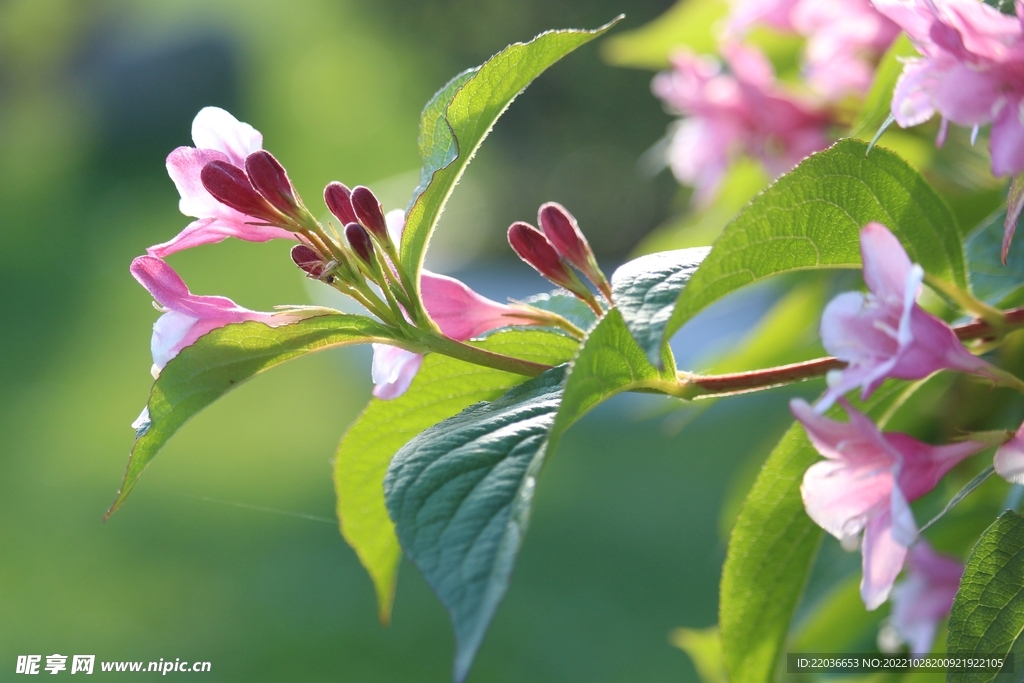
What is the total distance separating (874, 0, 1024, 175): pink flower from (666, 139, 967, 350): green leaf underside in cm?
3

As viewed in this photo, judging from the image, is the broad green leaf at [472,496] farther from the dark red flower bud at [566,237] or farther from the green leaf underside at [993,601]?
the green leaf underside at [993,601]

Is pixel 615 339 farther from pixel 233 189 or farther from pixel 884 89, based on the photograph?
pixel 884 89

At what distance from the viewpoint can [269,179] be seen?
41 centimetres

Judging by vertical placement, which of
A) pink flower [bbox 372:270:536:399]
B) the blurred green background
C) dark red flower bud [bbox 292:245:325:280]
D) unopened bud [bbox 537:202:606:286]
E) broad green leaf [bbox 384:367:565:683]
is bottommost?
the blurred green background

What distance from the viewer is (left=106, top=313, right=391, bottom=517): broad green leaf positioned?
39 centimetres

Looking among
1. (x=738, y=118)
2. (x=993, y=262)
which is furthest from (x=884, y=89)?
(x=738, y=118)

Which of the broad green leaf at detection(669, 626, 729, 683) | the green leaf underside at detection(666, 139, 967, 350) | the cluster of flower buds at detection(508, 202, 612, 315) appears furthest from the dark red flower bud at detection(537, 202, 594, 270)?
the broad green leaf at detection(669, 626, 729, 683)

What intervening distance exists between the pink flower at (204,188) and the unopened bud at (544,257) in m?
0.10

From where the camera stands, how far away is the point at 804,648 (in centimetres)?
74

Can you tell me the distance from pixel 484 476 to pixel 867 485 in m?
0.14

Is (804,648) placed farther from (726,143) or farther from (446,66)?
(446,66)

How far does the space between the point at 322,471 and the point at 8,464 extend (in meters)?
0.90

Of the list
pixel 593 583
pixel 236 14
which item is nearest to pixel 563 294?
pixel 593 583

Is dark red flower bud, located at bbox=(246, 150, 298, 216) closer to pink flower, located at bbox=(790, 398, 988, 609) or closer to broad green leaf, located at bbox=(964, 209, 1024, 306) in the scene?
pink flower, located at bbox=(790, 398, 988, 609)
